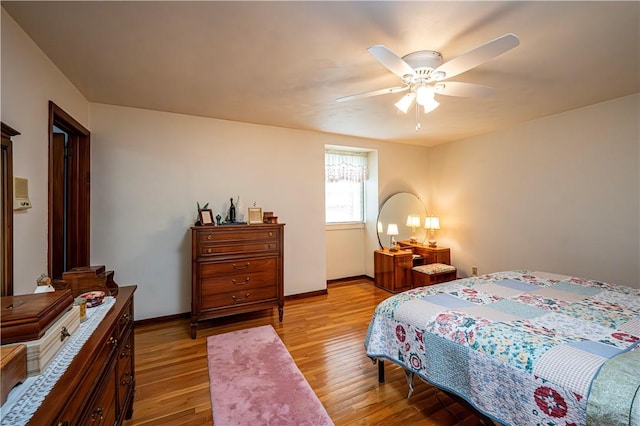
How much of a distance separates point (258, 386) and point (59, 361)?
1.37 metres

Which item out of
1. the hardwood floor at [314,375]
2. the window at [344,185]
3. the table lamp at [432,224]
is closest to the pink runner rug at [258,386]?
the hardwood floor at [314,375]

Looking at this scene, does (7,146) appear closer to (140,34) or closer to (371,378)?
(140,34)

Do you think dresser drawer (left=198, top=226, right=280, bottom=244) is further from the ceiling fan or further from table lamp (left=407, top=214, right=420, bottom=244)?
table lamp (left=407, top=214, right=420, bottom=244)

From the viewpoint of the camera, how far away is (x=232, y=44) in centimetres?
183

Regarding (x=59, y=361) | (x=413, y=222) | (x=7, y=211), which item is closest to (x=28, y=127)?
(x=7, y=211)

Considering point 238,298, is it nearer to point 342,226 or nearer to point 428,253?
point 342,226

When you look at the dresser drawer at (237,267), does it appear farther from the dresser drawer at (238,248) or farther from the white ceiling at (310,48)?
the white ceiling at (310,48)

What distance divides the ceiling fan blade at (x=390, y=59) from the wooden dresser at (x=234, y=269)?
6.74ft

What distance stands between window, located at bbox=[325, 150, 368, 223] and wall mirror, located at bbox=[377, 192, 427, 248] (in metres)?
0.46

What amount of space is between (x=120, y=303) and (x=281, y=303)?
1.85 meters

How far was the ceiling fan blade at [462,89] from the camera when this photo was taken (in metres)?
1.95

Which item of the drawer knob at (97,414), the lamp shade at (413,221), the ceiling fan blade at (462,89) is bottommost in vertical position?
the drawer knob at (97,414)

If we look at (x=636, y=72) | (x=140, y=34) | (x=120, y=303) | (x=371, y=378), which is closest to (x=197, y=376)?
(x=120, y=303)

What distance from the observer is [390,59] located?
5.14ft
